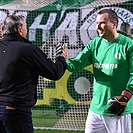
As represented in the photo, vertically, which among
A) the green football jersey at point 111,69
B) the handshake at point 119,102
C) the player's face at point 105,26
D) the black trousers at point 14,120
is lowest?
the black trousers at point 14,120

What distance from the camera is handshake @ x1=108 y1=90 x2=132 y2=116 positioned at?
4047 mm

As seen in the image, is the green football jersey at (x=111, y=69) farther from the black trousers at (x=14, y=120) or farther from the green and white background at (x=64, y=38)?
the green and white background at (x=64, y=38)

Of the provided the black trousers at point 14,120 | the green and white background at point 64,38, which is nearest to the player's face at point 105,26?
the black trousers at point 14,120

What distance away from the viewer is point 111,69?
4.21 m

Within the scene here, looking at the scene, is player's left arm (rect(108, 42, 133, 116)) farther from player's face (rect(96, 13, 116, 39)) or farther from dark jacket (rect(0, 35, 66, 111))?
dark jacket (rect(0, 35, 66, 111))

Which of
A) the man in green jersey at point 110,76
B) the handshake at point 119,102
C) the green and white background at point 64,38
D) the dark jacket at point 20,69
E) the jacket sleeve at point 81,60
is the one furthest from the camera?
the green and white background at point 64,38

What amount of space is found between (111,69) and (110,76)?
0.07 meters

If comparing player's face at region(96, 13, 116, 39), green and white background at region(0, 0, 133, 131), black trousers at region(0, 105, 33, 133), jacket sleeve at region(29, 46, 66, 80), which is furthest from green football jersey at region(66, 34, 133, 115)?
green and white background at region(0, 0, 133, 131)

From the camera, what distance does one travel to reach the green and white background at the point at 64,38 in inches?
305

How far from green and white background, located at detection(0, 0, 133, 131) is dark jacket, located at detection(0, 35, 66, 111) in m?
3.84

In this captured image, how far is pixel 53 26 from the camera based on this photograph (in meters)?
8.15


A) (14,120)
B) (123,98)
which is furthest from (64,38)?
(14,120)

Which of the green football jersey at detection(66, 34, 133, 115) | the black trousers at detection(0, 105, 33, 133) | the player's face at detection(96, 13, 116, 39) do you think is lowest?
the black trousers at detection(0, 105, 33, 133)

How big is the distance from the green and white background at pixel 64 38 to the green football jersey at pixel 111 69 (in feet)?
10.9
